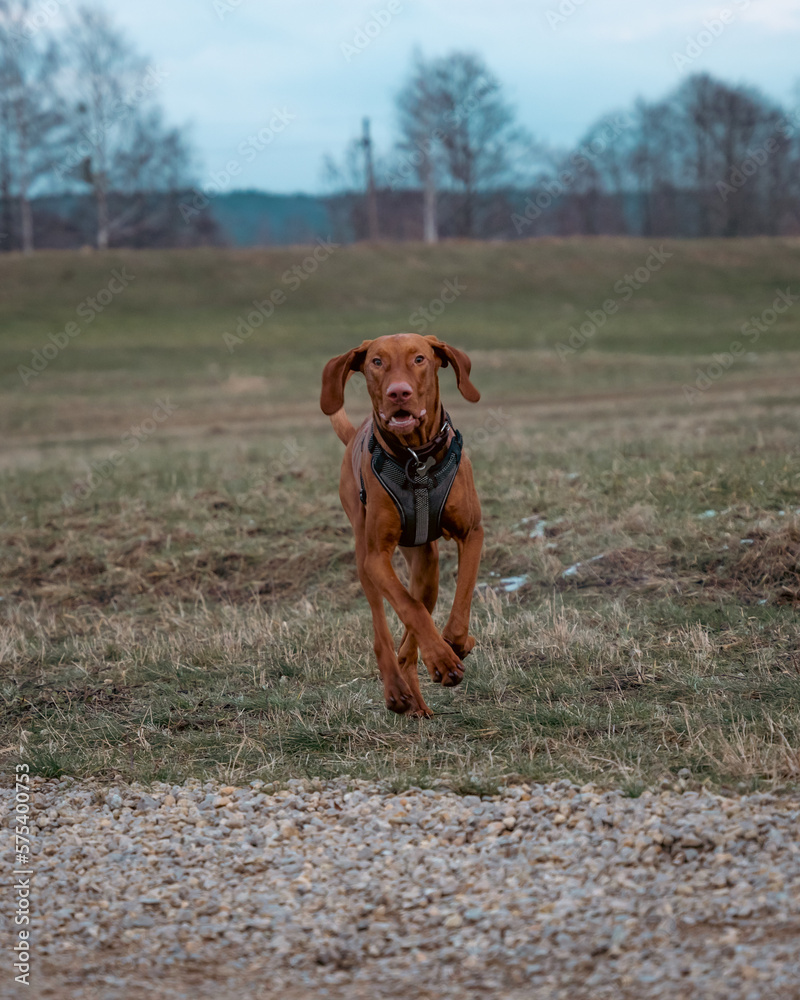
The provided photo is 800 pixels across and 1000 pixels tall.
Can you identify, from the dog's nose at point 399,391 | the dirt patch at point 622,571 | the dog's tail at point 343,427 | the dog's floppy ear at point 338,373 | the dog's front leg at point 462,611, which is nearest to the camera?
the dog's nose at point 399,391

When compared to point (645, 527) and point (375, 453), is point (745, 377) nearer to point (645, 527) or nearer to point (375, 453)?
point (645, 527)

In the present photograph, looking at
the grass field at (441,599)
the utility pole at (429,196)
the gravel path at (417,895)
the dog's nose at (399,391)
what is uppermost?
the utility pole at (429,196)

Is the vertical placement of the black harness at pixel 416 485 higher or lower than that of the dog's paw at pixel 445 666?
higher

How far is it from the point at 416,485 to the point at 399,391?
1.81ft

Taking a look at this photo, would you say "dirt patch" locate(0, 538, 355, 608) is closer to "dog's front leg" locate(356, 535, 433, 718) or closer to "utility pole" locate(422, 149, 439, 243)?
"dog's front leg" locate(356, 535, 433, 718)

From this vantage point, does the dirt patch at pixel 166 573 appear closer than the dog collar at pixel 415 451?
No

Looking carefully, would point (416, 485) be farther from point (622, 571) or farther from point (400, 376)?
point (622, 571)

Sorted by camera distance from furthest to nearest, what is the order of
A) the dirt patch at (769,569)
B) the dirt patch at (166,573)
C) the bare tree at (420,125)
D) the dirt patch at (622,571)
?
the bare tree at (420,125), the dirt patch at (166,573), the dirt patch at (622,571), the dirt patch at (769,569)

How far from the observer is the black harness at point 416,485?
564 centimetres

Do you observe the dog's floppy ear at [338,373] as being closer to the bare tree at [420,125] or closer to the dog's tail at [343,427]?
the dog's tail at [343,427]

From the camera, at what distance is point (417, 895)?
4.09m

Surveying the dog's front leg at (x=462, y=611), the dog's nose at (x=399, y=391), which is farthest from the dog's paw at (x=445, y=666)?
the dog's nose at (x=399, y=391)

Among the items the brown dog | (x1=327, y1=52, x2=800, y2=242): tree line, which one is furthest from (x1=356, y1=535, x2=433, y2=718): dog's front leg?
(x1=327, y1=52, x2=800, y2=242): tree line

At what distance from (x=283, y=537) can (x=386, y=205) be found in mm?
61479
